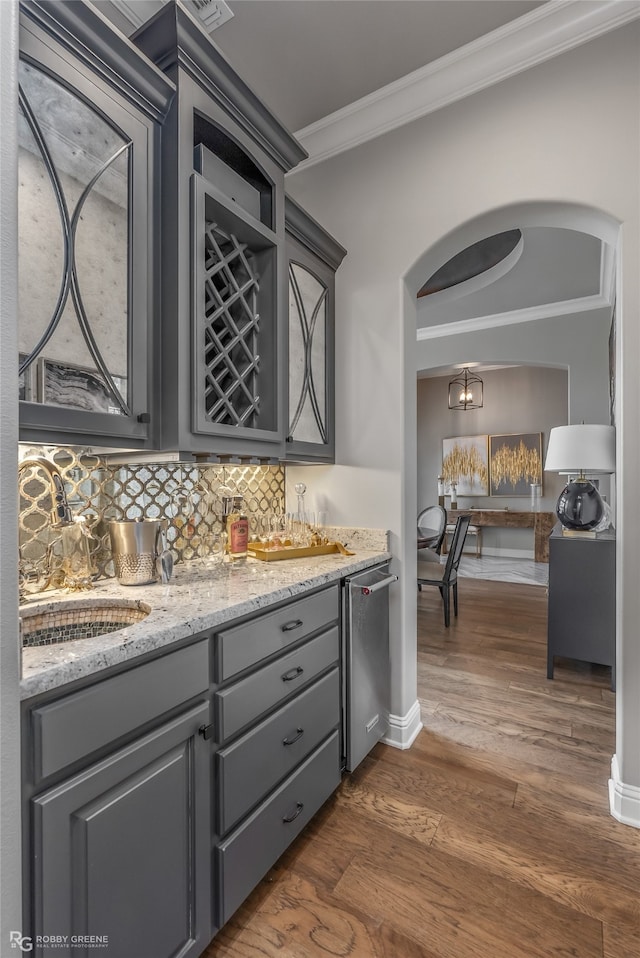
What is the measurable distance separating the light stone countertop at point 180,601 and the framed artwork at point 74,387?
Answer: 0.57 m

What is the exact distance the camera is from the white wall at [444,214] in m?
1.84

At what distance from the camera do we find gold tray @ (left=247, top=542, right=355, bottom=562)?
204 centimetres

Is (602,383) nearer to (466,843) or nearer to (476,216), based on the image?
(476,216)

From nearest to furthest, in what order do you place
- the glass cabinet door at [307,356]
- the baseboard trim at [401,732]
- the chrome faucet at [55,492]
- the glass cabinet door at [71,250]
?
1. the glass cabinet door at [71,250]
2. the chrome faucet at [55,492]
3. the glass cabinet door at [307,356]
4. the baseboard trim at [401,732]

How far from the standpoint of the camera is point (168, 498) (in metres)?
1.93

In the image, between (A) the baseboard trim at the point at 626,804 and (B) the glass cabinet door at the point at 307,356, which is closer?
(A) the baseboard trim at the point at 626,804

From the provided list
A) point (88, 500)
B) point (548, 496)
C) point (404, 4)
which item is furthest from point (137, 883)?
point (548, 496)

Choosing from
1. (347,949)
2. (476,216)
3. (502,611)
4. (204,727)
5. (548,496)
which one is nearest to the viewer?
Result: (204,727)

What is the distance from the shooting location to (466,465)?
7918mm

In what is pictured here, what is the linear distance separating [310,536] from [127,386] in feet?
4.06

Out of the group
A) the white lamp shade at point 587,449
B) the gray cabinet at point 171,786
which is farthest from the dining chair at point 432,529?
the gray cabinet at point 171,786

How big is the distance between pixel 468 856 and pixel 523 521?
611 cm

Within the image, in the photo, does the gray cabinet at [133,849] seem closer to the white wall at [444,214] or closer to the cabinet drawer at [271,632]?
the cabinet drawer at [271,632]

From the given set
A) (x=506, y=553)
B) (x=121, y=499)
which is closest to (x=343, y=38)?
(x=121, y=499)
